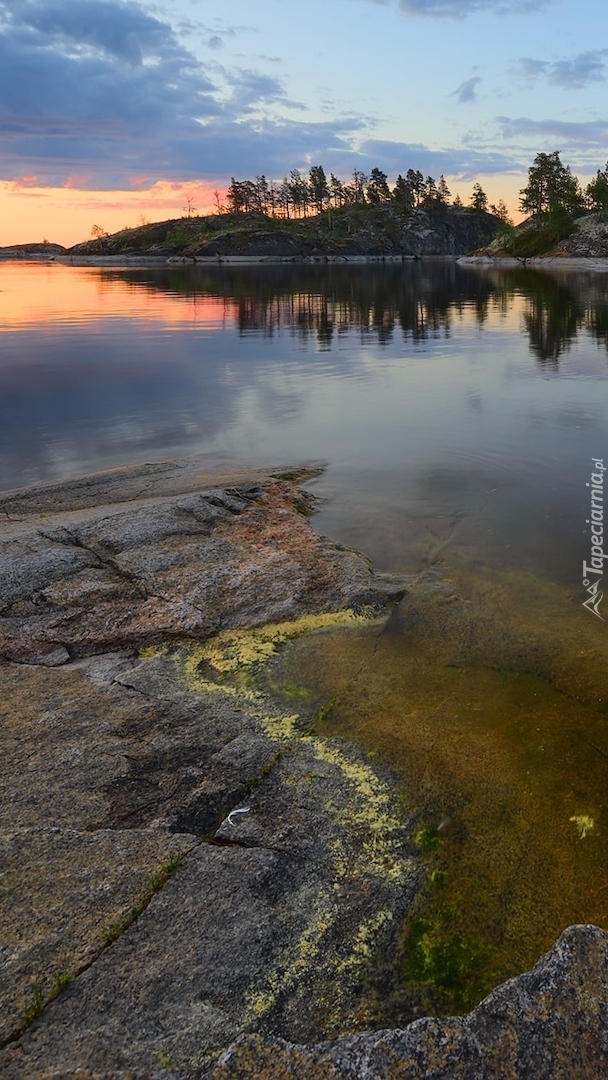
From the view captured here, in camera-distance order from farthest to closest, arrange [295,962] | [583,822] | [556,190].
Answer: [556,190] → [583,822] → [295,962]

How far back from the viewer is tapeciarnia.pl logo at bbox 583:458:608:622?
8.39 metres

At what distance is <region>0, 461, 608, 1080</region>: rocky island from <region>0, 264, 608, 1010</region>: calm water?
402 millimetres

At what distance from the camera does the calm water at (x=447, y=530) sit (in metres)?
4.66

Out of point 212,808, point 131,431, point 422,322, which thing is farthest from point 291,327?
point 212,808

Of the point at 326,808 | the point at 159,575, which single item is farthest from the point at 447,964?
the point at 159,575

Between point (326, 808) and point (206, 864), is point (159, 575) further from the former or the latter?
point (206, 864)

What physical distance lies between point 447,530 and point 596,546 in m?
2.21

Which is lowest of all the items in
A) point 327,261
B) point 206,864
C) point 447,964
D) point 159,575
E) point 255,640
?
point 447,964

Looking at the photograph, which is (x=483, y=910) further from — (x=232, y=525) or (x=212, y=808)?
(x=232, y=525)

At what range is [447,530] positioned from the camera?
35.2 ft

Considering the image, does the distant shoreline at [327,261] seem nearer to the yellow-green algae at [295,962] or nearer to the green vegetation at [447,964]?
the green vegetation at [447,964]

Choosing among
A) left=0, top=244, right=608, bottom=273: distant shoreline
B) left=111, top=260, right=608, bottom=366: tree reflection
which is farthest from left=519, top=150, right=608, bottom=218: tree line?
left=111, top=260, right=608, bottom=366: tree reflection

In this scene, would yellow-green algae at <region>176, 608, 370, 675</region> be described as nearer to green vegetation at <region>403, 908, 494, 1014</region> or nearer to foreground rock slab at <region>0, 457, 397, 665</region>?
foreground rock slab at <region>0, 457, 397, 665</region>

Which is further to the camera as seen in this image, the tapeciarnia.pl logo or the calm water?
the tapeciarnia.pl logo
